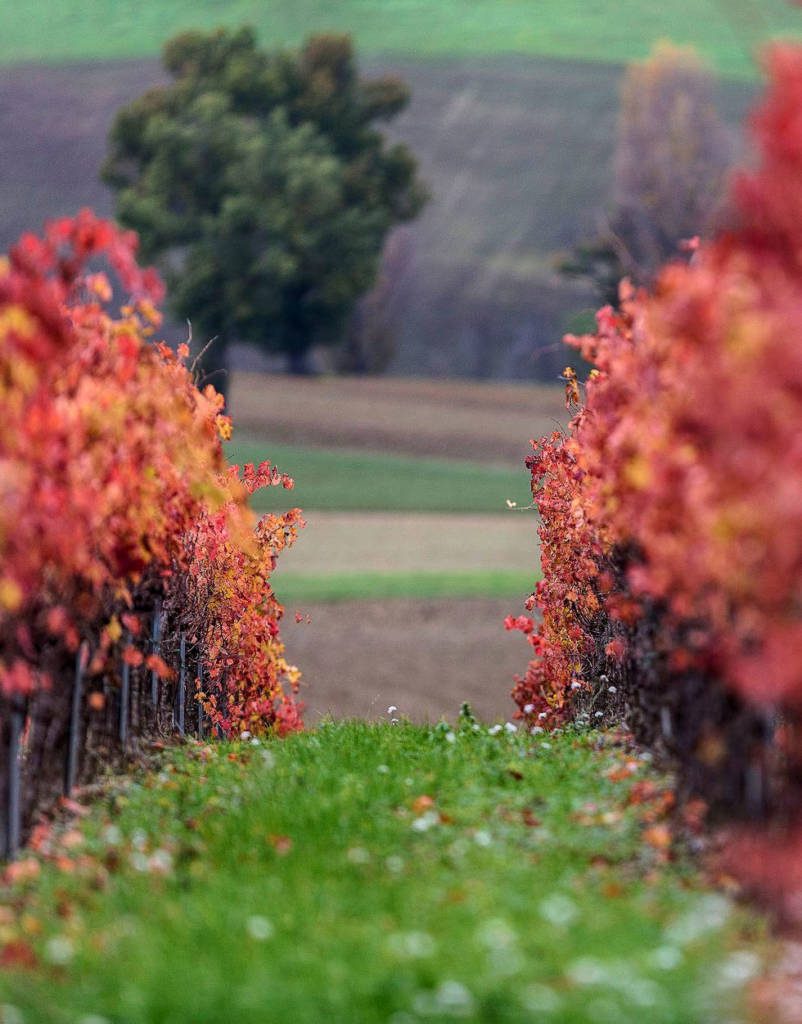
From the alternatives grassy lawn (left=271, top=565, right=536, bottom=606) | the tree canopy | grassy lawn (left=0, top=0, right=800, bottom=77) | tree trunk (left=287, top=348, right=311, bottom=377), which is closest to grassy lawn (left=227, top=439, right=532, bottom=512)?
tree trunk (left=287, top=348, right=311, bottom=377)

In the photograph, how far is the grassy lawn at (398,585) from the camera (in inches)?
778

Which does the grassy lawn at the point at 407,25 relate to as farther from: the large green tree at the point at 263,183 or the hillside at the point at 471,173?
the large green tree at the point at 263,183

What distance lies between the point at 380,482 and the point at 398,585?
583 inches

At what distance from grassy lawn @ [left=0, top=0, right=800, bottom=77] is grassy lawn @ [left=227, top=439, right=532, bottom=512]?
184 feet

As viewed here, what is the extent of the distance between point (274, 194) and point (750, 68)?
55.7 meters

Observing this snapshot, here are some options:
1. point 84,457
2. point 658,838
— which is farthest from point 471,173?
point 658,838

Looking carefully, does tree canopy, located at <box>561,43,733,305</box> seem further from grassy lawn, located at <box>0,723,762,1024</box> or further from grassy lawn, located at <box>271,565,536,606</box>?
grassy lawn, located at <box>0,723,762,1024</box>

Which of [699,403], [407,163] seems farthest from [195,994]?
[407,163]

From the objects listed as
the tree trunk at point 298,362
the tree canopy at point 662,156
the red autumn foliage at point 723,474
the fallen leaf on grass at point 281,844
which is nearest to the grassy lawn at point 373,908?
the fallen leaf on grass at point 281,844

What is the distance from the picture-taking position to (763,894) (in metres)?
4.71

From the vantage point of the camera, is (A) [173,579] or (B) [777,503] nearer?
(B) [777,503]

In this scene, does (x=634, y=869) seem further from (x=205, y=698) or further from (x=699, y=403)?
(x=205, y=698)

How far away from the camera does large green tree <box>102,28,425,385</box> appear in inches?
1721

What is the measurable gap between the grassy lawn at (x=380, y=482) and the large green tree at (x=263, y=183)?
5.63 meters
